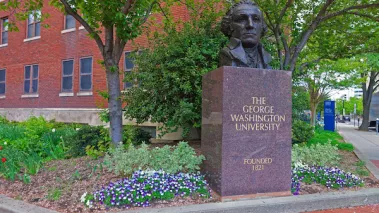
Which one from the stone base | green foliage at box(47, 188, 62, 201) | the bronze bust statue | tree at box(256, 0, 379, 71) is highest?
tree at box(256, 0, 379, 71)

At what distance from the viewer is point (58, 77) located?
775 inches

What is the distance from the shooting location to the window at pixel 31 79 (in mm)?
21516

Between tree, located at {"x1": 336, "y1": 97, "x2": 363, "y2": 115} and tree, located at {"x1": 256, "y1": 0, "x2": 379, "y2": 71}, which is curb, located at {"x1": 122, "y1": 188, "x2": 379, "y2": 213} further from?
tree, located at {"x1": 336, "y1": 97, "x2": 363, "y2": 115}

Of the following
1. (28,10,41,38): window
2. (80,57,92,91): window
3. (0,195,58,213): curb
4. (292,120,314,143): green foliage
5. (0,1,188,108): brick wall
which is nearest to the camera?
(0,195,58,213): curb

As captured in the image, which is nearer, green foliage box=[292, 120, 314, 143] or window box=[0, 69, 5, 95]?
green foliage box=[292, 120, 314, 143]

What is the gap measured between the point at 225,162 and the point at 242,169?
Result: 0.31 m

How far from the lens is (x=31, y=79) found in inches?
854

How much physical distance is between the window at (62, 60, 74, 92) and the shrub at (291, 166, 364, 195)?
632 inches

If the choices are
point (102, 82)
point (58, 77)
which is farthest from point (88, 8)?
point (58, 77)

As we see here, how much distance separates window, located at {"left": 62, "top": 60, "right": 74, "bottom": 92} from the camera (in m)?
19.3

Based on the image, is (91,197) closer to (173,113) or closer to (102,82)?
(173,113)

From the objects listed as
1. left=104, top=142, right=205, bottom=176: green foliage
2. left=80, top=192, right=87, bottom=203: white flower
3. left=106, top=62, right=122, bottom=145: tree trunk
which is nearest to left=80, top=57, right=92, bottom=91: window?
left=106, top=62, right=122, bottom=145: tree trunk

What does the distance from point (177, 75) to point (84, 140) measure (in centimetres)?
306

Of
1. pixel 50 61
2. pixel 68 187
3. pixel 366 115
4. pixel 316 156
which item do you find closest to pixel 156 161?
pixel 68 187
